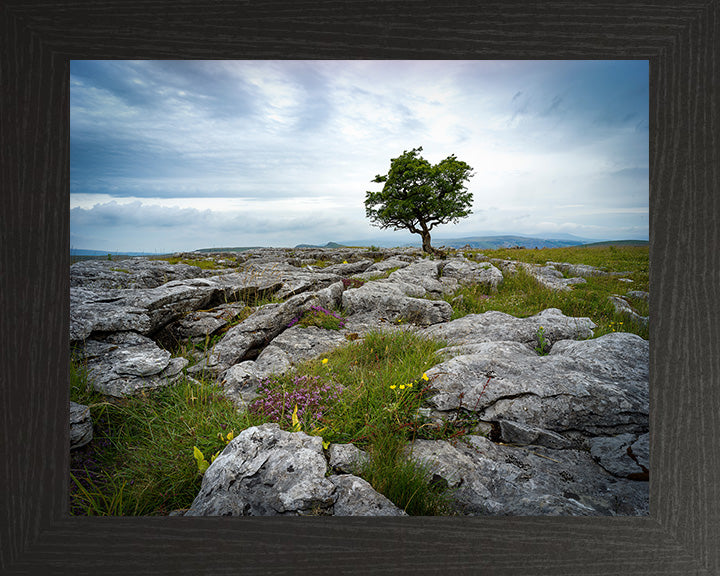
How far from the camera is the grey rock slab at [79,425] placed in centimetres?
204

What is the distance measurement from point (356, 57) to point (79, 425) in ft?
9.41

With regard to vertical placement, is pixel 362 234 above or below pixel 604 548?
above

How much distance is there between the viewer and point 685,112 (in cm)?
194

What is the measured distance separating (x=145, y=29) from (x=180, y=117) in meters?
0.62

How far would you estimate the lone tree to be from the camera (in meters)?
2.69

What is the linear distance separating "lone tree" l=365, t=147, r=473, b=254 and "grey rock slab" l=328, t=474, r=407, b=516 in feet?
6.42

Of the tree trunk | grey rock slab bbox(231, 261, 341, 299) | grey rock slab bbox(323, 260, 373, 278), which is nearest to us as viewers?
the tree trunk

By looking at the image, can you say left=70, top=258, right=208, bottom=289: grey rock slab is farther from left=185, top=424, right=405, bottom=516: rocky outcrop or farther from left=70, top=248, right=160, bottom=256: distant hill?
left=185, top=424, right=405, bottom=516: rocky outcrop

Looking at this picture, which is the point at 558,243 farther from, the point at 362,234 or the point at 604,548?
the point at 604,548

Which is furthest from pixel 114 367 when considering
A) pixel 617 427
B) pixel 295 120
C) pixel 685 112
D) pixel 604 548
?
pixel 685 112

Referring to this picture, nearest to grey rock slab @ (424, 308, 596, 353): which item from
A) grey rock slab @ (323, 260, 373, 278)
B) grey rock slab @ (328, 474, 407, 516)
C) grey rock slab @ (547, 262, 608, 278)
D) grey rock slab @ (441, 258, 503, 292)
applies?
grey rock slab @ (547, 262, 608, 278)

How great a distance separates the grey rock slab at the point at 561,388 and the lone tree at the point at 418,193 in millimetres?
1293

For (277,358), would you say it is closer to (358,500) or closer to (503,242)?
(358,500)

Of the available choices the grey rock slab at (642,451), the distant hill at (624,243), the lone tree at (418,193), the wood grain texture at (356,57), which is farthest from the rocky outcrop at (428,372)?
the lone tree at (418,193)
